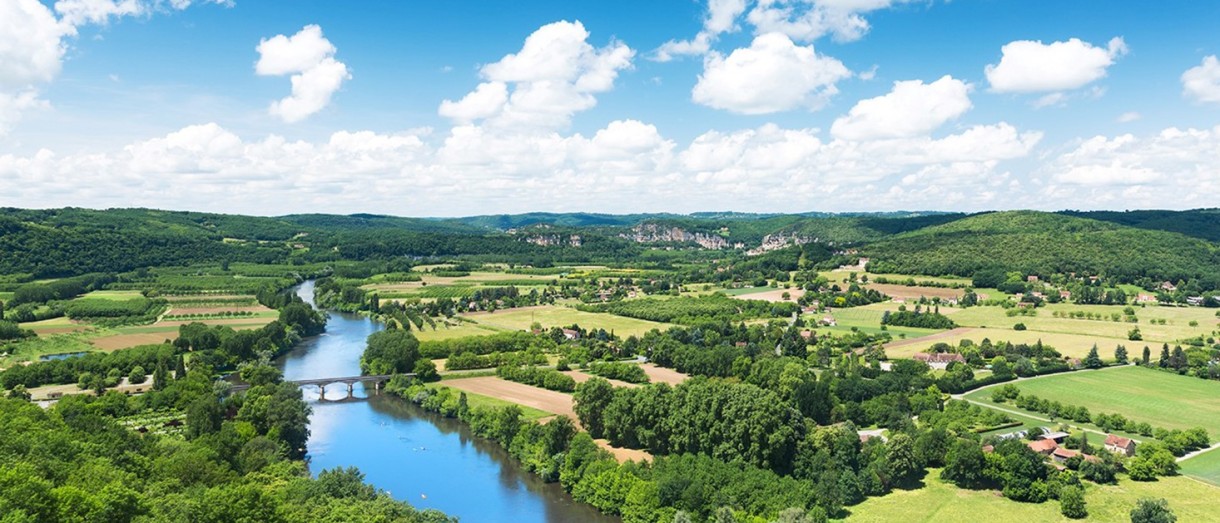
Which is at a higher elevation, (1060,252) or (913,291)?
(1060,252)

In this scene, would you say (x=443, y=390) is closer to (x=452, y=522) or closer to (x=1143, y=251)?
(x=452, y=522)

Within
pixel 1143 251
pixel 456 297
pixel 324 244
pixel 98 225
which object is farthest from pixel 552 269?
pixel 1143 251

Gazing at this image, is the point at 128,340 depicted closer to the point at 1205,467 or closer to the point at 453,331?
the point at 453,331

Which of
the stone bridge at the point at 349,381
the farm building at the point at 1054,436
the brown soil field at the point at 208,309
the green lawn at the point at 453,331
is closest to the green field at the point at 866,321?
the farm building at the point at 1054,436

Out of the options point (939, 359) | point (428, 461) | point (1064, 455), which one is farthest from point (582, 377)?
point (1064, 455)

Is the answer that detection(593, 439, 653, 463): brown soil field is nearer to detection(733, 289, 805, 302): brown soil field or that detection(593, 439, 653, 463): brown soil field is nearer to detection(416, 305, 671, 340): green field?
detection(416, 305, 671, 340): green field

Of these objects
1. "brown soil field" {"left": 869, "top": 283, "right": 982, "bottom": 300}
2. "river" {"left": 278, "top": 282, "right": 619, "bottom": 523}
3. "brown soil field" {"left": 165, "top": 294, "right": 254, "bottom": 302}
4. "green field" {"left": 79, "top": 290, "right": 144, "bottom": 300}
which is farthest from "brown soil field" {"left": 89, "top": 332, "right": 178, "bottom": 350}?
"brown soil field" {"left": 869, "top": 283, "right": 982, "bottom": 300}

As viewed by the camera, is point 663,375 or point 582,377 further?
point 663,375
